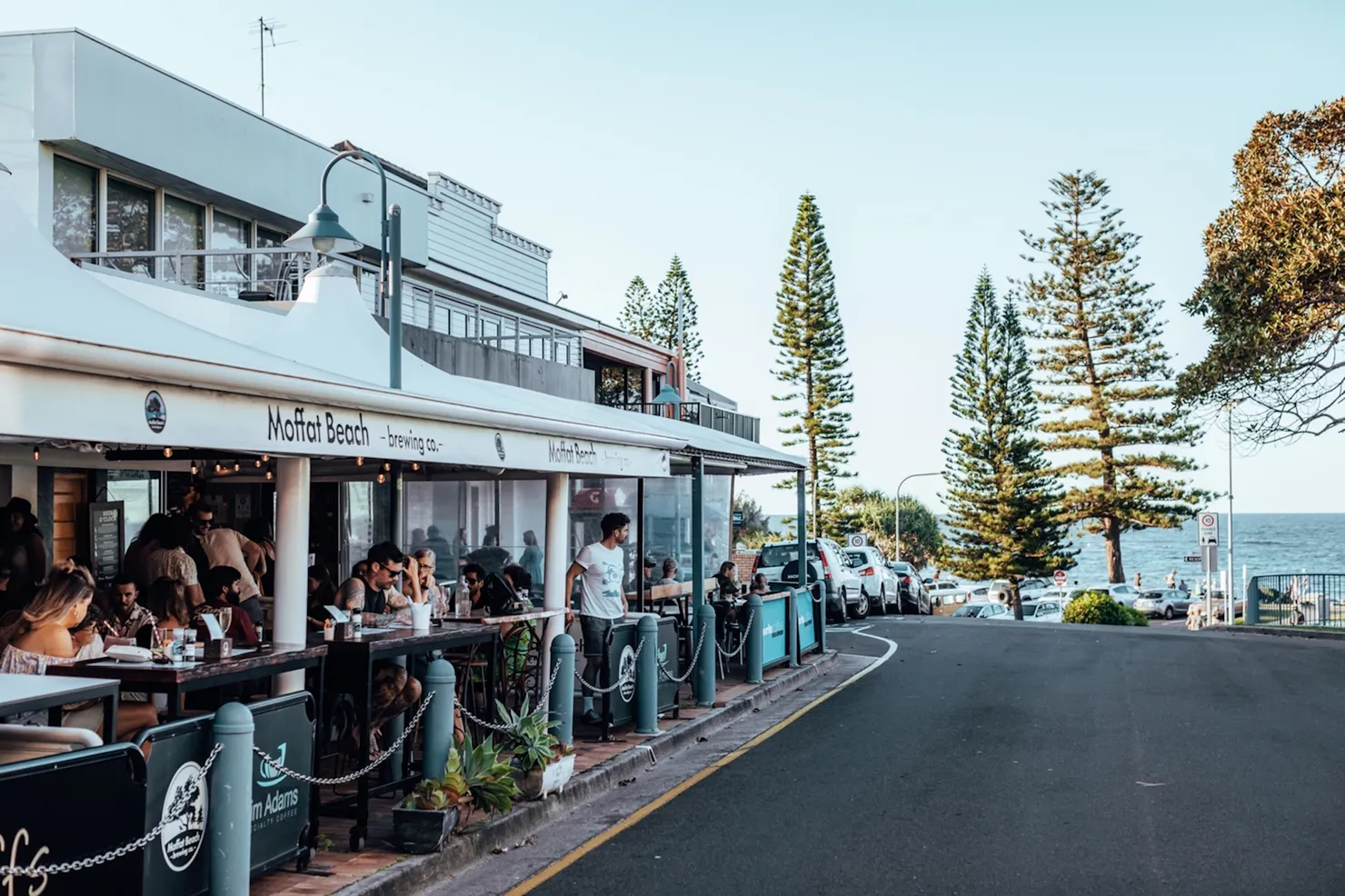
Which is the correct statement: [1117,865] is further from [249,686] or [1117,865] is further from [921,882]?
[249,686]

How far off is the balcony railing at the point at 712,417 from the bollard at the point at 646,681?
17.8 m

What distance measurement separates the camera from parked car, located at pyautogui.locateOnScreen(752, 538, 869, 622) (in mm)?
26672

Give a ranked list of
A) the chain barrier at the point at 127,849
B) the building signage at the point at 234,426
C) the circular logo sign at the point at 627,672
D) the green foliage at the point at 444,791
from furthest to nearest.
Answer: the circular logo sign at the point at 627,672
the green foliage at the point at 444,791
the building signage at the point at 234,426
the chain barrier at the point at 127,849

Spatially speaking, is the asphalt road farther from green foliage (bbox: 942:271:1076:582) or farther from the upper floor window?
green foliage (bbox: 942:271:1076:582)

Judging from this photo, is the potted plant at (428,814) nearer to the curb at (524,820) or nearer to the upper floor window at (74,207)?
the curb at (524,820)

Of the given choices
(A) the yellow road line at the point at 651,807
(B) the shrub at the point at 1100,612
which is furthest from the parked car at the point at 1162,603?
(A) the yellow road line at the point at 651,807

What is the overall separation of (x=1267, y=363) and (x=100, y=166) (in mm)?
20310

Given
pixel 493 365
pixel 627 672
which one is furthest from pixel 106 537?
pixel 493 365

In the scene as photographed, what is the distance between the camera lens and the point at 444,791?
24.3 feet

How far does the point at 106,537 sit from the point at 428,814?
24.1 ft

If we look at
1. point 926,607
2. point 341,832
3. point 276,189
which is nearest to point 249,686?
point 341,832

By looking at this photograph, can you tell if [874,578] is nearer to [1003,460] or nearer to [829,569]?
[829,569]

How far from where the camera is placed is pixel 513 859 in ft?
24.9

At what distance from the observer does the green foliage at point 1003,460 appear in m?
54.9
